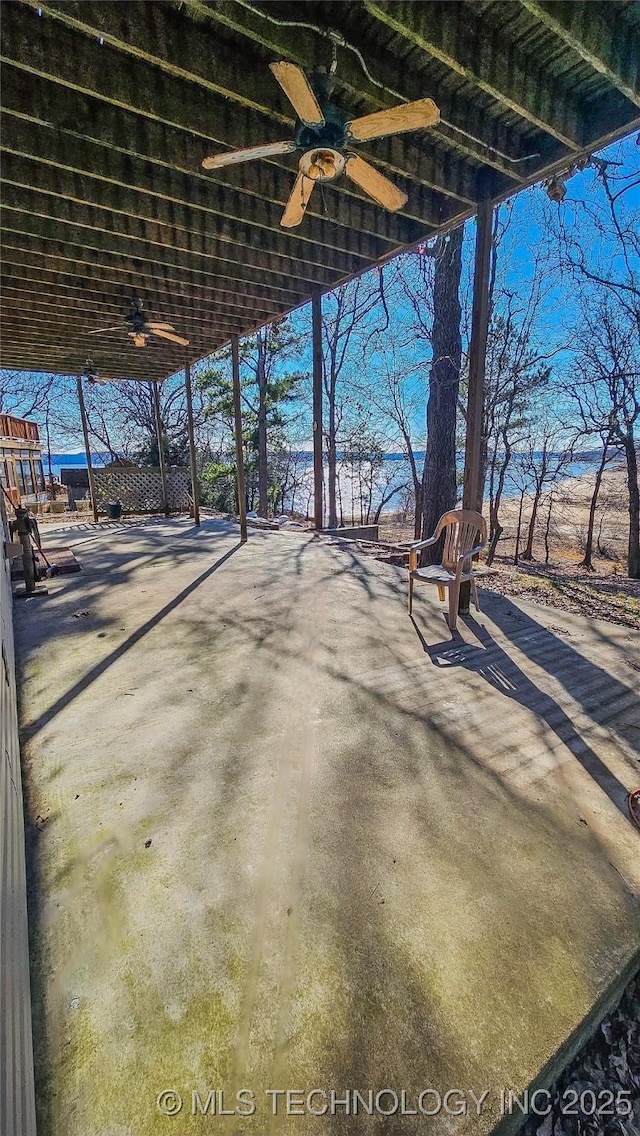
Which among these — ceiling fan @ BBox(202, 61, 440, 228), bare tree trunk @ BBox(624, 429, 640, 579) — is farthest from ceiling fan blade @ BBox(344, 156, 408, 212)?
bare tree trunk @ BBox(624, 429, 640, 579)

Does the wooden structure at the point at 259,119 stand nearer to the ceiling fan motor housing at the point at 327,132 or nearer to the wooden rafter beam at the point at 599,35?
the wooden rafter beam at the point at 599,35

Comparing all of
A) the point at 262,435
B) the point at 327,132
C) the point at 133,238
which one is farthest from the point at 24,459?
the point at 327,132

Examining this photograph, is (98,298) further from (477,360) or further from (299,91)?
(477,360)

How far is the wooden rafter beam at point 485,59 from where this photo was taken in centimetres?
232

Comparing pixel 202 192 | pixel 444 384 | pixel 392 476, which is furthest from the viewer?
pixel 392 476

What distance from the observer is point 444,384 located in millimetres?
7176

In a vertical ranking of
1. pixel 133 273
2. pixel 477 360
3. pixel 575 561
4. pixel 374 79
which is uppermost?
pixel 133 273

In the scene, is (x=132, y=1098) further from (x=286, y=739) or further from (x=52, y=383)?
(x=52, y=383)

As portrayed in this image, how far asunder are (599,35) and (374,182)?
4.58ft

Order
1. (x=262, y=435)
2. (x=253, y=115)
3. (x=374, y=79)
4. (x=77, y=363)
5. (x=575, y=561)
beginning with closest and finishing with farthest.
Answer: (x=374, y=79), (x=253, y=115), (x=77, y=363), (x=575, y=561), (x=262, y=435)

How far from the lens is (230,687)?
101 inches

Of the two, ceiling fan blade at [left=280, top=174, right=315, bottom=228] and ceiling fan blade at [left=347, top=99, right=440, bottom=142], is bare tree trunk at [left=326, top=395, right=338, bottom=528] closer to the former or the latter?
ceiling fan blade at [left=280, top=174, right=315, bottom=228]

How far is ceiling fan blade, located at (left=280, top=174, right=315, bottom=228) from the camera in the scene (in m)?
2.75

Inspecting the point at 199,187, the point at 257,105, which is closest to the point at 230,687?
the point at 257,105
